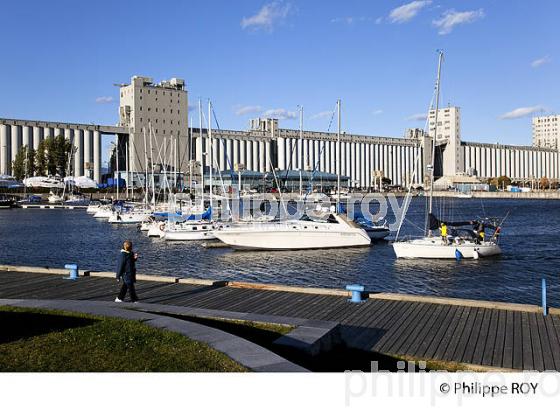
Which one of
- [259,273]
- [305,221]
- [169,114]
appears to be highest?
[169,114]

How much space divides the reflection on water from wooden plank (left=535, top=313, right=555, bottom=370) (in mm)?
10859

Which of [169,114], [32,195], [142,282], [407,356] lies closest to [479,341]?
[407,356]

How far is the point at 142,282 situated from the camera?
20.6 m

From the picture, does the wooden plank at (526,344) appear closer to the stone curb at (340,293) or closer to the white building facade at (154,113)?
the stone curb at (340,293)

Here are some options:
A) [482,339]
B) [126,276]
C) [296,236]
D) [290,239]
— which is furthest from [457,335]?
[290,239]

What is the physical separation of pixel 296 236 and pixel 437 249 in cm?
1093

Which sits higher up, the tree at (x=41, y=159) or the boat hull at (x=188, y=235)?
the tree at (x=41, y=159)

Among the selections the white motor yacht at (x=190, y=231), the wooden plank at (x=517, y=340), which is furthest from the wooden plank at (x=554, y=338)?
→ the white motor yacht at (x=190, y=231)

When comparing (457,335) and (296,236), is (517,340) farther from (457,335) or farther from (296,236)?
(296,236)

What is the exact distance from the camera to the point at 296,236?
139ft

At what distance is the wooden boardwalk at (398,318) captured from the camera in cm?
1129

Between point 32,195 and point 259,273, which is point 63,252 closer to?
point 259,273
